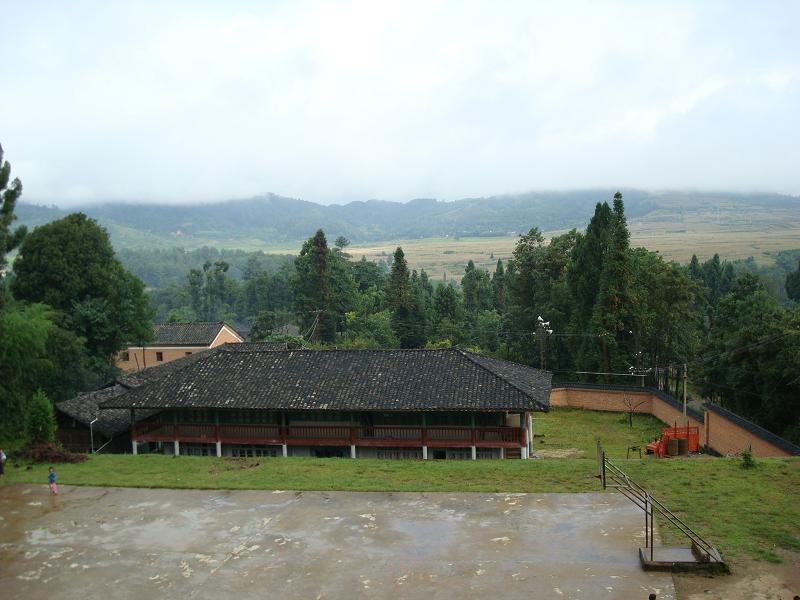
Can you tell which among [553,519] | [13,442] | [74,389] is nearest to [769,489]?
[553,519]

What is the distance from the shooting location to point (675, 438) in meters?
26.1

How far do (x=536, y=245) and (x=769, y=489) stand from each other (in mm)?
41273

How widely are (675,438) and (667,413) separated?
6800 mm

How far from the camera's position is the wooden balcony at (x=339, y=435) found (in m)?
24.0

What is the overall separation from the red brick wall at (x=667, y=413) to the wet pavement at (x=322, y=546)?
8878mm

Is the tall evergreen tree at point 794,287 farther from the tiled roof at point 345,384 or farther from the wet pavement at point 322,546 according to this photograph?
the wet pavement at point 322,546

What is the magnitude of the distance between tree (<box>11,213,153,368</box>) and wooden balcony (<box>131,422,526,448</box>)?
35.0 feet

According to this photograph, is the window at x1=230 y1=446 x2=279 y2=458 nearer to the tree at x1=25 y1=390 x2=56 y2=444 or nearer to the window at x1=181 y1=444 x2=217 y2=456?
the window at x1=181 y1=444 x2=217 y2=456

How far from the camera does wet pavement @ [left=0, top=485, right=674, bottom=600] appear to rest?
13234 mm

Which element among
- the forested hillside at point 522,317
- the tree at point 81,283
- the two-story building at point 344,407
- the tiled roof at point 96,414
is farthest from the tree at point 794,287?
the tiled roof at point 96,414

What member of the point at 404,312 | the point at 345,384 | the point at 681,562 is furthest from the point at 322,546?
the point at 404,312

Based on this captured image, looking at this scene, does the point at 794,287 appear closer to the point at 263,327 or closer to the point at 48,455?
the point at 263,327

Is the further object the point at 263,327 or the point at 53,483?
the point at 263,327

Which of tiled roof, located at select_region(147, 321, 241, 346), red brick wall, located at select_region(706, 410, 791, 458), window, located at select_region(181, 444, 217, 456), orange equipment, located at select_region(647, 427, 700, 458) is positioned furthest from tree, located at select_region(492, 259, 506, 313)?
window, located at select_region(181, 444, 217, 456)
